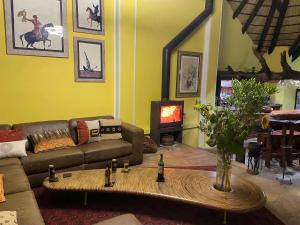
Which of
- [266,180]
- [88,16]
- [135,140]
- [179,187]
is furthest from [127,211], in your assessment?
[88,16]

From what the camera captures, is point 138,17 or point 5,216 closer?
point 5,216

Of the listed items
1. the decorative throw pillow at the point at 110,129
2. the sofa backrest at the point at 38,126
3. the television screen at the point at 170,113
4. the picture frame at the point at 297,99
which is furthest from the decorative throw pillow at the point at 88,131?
the picture frame at the point at 297,99

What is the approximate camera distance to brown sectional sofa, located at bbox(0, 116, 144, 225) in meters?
1.95

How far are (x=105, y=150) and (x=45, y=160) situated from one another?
32.6 inches

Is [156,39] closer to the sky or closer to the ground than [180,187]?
closer to the sky

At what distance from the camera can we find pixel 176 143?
529 cm

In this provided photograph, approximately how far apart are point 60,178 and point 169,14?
12.5 feet

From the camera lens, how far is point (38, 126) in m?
3.61

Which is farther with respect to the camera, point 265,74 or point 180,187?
point 265,74

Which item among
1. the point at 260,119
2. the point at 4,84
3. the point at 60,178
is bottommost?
the point at 60,178

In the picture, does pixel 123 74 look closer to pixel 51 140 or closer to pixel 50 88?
pixel 50 88

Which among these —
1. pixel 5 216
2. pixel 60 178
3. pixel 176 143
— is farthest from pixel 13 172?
pixel 176 143

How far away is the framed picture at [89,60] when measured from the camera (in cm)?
411

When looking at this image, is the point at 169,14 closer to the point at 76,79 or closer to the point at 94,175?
the point at 76,79
